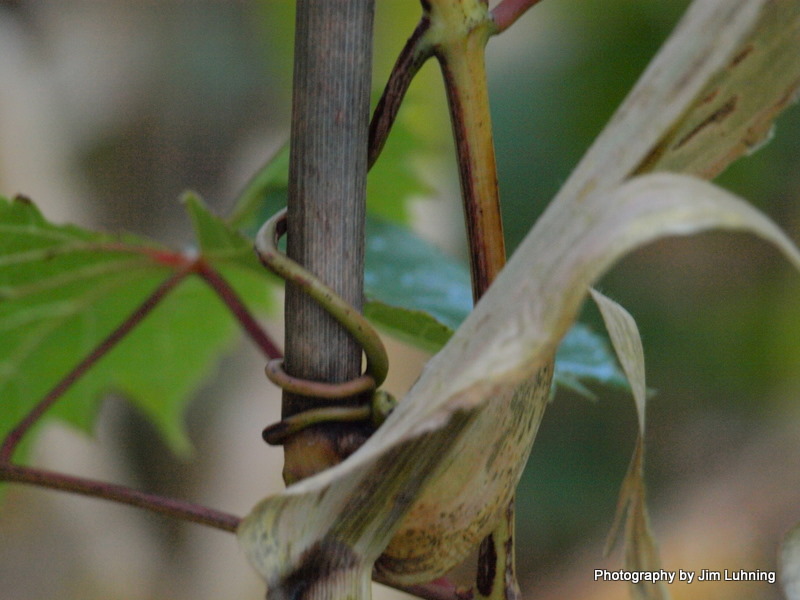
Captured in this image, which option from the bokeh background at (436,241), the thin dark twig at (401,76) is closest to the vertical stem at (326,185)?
the thin dark twig at (401,76)

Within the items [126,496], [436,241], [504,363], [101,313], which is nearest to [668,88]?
[504,363]

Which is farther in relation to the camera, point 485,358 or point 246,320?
point 246,320

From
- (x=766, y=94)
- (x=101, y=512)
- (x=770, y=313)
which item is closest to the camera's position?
(x=766, y=94)

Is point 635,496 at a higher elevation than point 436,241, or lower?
lower

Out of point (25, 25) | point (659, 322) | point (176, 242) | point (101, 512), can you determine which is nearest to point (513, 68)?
point (659, 322)

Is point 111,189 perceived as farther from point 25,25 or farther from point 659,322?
point 659,322

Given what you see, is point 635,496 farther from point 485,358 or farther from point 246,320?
point 246,320
